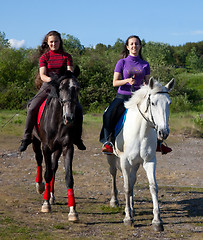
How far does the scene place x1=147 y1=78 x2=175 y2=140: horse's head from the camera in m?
4.98

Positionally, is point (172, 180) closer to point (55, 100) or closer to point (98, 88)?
point (55, 100)

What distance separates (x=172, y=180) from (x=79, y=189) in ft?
9.05

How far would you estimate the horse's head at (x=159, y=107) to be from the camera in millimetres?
4984

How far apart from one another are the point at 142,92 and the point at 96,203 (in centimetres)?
295

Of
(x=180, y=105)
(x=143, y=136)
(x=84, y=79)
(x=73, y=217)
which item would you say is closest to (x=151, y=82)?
(x=143, y=136)

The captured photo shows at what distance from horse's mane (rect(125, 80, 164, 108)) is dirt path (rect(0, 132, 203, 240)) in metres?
2.07

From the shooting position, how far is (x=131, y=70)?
637 centimetres

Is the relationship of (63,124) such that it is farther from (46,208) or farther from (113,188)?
(113,188)

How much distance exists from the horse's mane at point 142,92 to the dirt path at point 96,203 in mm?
2074

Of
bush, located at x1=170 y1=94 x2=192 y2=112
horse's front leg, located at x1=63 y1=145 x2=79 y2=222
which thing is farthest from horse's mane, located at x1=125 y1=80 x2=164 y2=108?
bush, located at x1=170 y1=94 x2=192 y2=112

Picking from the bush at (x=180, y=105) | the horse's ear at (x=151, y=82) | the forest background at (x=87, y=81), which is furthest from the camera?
the forest background at (x=87, y=81)

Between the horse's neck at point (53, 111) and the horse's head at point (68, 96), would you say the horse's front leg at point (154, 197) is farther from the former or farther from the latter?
the horse's neck at point (53, 111)

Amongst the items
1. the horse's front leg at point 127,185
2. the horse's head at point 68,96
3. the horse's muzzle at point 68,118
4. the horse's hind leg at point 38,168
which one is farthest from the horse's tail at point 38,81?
the horse's front leg at point 127,185

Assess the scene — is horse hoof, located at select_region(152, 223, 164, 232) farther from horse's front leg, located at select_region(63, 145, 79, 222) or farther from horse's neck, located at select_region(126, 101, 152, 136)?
horse's neck, located at select_region(126, 101, 152, 136)
